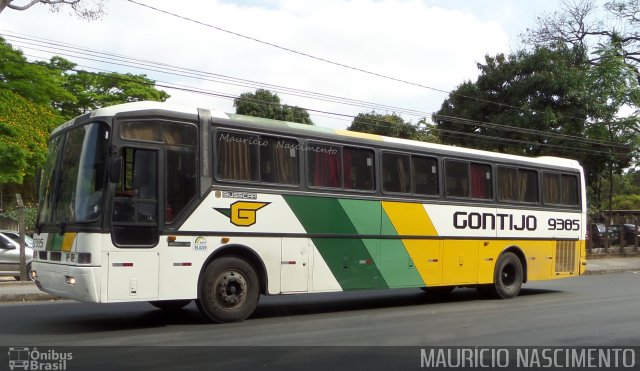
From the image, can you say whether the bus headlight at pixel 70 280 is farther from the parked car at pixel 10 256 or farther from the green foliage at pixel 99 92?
the green foliage at pixel 99 92

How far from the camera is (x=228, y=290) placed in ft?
33.6

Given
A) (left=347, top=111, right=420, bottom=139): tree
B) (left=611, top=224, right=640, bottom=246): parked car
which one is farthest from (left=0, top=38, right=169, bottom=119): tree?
(left=611, top=224, right=640, bottom=246): parked car

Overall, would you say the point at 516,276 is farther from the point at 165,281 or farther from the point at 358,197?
the point at 165,281

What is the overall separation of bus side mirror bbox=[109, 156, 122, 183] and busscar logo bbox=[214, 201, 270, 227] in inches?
66.2

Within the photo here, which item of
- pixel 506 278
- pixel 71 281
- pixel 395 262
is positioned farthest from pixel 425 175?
pixel 71 281

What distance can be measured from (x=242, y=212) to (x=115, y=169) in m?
2.22

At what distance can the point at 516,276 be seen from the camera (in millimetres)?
14992

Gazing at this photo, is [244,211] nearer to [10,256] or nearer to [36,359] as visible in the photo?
[36,359]

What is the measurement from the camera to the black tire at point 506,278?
14.6 metres

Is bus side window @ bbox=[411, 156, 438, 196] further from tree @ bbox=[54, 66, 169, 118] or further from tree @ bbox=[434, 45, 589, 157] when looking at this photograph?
tree @ bbox=[54, 66, 169, 118]

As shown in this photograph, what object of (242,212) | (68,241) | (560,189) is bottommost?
(68,241)

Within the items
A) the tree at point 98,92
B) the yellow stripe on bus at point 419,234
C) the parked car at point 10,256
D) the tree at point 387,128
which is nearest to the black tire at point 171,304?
the yellow stripe on bus at point 419,234

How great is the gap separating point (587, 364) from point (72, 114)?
40468mm

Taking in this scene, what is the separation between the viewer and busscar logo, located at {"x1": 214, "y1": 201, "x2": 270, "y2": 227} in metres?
10.2
